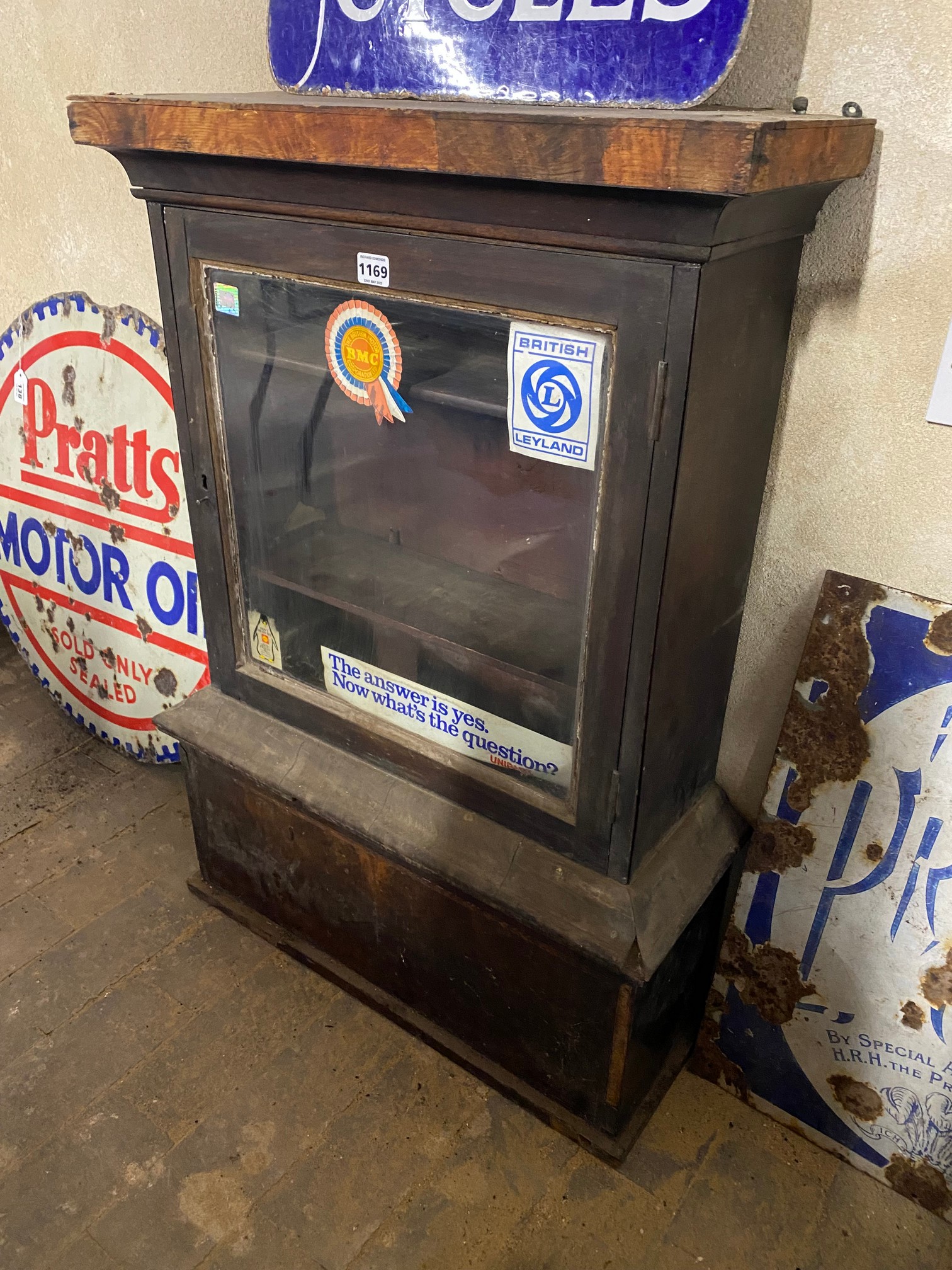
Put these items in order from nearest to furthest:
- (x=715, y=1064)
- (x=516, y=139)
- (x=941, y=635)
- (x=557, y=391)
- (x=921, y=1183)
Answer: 1. (x=516, y=139)
2. (x=557, y=391)
3. (x=941, y=635)
4. (x=921, y=1183)
5. (x=715, y=1064)

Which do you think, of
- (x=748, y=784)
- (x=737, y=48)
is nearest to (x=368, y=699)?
(x=748, y=784)

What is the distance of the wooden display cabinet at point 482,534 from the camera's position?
908 millimetres

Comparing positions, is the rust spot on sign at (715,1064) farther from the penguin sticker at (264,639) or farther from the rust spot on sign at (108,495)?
the rust spot on sign at (108,495)

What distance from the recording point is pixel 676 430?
93 centimetres

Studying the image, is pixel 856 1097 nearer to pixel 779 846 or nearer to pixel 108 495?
pixel 779 846

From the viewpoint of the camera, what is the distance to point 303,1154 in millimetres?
1411

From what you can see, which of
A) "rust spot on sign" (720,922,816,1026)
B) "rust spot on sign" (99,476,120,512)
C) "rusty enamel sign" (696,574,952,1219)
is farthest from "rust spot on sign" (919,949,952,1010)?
"rust spot on sign" (99,476,120,512)

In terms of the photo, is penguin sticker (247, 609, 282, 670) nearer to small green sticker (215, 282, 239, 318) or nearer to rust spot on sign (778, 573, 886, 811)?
small green sticker (215, 282, 239, 318)

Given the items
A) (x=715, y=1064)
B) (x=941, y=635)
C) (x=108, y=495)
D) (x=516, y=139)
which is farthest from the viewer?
(x=108, y=495)

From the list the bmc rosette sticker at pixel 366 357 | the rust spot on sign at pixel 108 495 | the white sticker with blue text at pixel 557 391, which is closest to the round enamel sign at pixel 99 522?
the rust spot on sign at pixel 108 495

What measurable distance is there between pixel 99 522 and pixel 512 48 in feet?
4.45

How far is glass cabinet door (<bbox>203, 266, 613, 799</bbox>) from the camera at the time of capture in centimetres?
108

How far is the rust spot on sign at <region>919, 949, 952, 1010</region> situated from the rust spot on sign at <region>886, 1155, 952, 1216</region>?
0.91 ft

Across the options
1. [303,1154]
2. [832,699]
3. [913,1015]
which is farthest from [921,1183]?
[303,1154]
